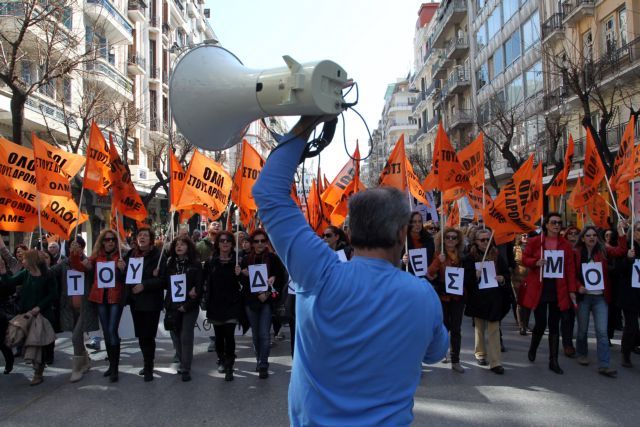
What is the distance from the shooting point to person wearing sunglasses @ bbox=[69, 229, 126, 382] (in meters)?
6.85

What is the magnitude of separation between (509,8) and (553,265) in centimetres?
2957

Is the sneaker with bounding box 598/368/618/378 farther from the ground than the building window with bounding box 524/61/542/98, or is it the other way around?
the building window with bounding box 524/61/542/98

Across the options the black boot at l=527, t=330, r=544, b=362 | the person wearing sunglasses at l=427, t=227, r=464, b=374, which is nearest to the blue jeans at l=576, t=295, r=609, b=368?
the black boot at l=527, t=330, r=544, b=362

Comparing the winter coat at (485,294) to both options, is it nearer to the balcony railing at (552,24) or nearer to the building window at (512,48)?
the balcony railing at (552,24)

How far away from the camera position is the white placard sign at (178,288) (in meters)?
6.91

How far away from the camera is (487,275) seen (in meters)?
7.19

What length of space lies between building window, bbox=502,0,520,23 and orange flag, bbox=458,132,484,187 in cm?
2529

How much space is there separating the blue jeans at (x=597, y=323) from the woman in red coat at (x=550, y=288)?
0.22 m

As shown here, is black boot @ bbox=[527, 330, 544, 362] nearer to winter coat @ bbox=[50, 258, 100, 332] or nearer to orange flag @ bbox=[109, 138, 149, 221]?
winter coat @ bbox=[50, 258, 100, 332]

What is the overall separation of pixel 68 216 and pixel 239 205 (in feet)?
8.24

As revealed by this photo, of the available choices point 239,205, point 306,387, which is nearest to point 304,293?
point 306,387

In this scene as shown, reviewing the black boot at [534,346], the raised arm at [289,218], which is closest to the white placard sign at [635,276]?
the black boot at [534,346]

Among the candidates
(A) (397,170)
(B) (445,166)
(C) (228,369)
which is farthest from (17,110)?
(B) (445,166)

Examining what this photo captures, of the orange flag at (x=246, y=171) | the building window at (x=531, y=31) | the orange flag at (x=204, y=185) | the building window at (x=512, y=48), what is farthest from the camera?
the building window at (x=512, y=48)
